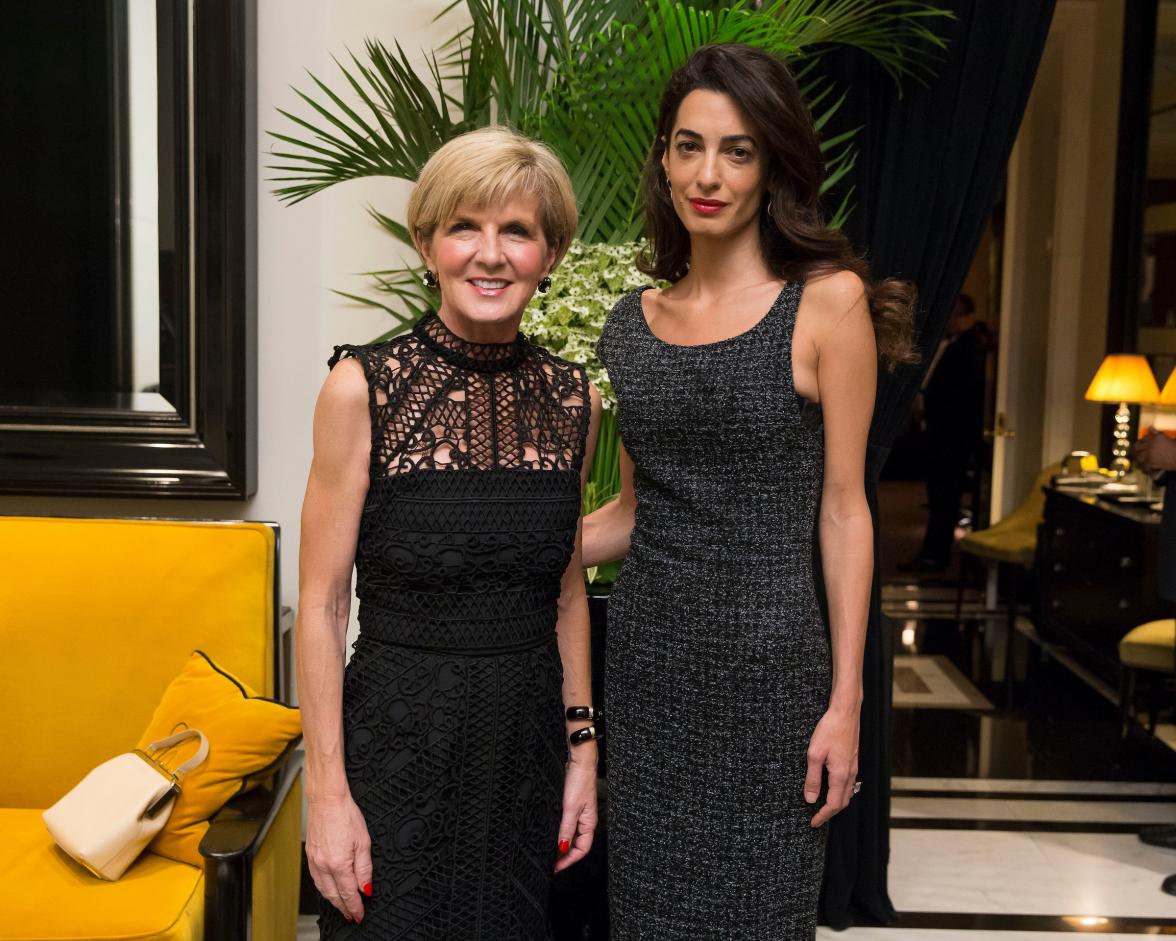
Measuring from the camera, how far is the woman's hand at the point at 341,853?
160cm

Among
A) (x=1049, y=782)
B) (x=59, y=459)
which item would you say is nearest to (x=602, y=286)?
(x=59, y=459)

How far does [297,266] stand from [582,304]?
37.4 inches

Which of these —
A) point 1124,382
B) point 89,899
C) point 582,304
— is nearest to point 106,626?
point 89,899

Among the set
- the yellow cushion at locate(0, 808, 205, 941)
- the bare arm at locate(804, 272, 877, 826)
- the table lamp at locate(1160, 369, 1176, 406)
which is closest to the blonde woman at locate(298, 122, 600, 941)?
the bare arm at locate(804, 272, 877, 826)

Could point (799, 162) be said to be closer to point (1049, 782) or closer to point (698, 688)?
point (698, 688)

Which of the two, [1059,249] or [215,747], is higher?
[1059,249]

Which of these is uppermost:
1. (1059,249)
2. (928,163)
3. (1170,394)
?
(1059,249)

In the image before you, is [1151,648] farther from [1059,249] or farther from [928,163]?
[1059,249]

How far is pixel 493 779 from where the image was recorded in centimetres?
167

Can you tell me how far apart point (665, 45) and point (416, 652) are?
152 centimetres

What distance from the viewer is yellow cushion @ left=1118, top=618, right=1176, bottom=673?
4684 mm

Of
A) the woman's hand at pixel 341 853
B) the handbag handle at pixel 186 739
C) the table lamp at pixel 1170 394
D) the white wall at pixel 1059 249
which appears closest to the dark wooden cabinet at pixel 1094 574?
the table lamp at pixel 1170 394

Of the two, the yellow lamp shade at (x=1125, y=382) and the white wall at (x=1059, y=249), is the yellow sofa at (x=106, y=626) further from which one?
the white wall at (x=1059, y=249)

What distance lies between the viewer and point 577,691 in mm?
1811
